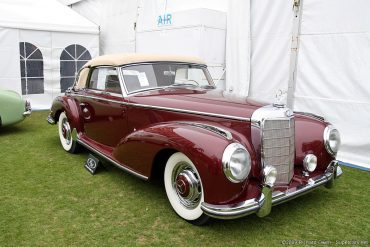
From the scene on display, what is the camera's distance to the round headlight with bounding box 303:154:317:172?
128 inches

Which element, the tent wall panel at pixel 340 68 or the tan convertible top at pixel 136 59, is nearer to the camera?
the tan convertible top at pixel 136 59

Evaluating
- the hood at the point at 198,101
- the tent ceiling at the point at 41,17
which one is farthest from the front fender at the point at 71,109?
the tent ceiling at the point at 41,17

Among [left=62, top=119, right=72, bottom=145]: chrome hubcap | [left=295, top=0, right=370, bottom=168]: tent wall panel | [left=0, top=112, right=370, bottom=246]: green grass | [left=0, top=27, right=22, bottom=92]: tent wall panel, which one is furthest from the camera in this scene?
[left=0, top=27, right=22, bottom=92]: tent wall panel

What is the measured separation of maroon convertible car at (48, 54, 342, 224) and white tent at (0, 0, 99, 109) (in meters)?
5.26

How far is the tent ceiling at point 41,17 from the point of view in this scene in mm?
8539

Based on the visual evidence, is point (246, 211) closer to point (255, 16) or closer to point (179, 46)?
point (255, 16)

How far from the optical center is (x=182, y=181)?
292 cm

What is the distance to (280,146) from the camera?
296 centimetres

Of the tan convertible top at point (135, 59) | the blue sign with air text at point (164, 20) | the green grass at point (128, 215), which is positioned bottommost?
the green grass at point (128, 215)

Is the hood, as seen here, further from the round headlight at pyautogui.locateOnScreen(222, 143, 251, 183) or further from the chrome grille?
the round headlight at pyautogui.locateOnScreen(222, 143, 251, 183)

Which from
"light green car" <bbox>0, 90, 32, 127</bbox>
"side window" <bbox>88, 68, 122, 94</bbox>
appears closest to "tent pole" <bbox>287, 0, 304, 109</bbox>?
"side window" <bbox>88, 68, 122, 94</bbox>

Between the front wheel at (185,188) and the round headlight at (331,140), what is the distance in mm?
1486

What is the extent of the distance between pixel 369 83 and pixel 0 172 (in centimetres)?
528

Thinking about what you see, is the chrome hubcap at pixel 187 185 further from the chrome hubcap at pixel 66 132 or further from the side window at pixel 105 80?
the chrome hubcap at pixel 66 132
